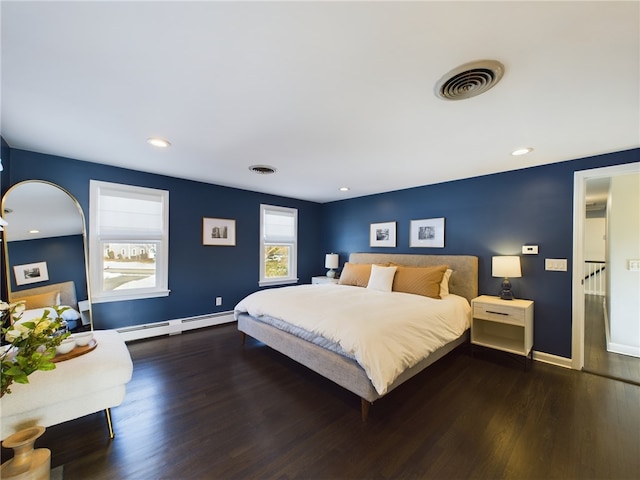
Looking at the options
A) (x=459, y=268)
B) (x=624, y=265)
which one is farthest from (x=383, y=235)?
(x=624, y=265)

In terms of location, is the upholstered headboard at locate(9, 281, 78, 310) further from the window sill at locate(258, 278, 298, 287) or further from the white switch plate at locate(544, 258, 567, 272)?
the white switch plate at locate(544, 258, 567, 272)

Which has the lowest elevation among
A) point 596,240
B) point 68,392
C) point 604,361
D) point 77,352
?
point 604,361

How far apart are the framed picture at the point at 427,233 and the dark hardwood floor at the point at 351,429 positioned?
1.85 meters

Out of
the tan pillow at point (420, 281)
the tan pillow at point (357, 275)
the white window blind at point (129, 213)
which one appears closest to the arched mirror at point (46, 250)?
Result: the white window blind at point (129, 213)

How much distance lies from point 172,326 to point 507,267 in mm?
4480

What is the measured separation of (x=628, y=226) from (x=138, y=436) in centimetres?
551

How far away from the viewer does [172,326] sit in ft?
12.4

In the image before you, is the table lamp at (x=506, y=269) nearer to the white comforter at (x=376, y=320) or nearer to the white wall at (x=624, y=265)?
the white comforter at (x=376, y=320)

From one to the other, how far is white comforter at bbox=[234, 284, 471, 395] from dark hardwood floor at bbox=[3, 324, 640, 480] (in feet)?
1.28

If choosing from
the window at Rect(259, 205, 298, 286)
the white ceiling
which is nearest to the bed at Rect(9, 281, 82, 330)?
the white ceiling

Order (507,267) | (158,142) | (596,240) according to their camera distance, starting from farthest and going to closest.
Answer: (596,240)
(507,267)
(158,142)

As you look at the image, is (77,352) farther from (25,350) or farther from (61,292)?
(61,292)

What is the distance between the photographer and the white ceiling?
1.13 m

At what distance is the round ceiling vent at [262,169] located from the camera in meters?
3.28
